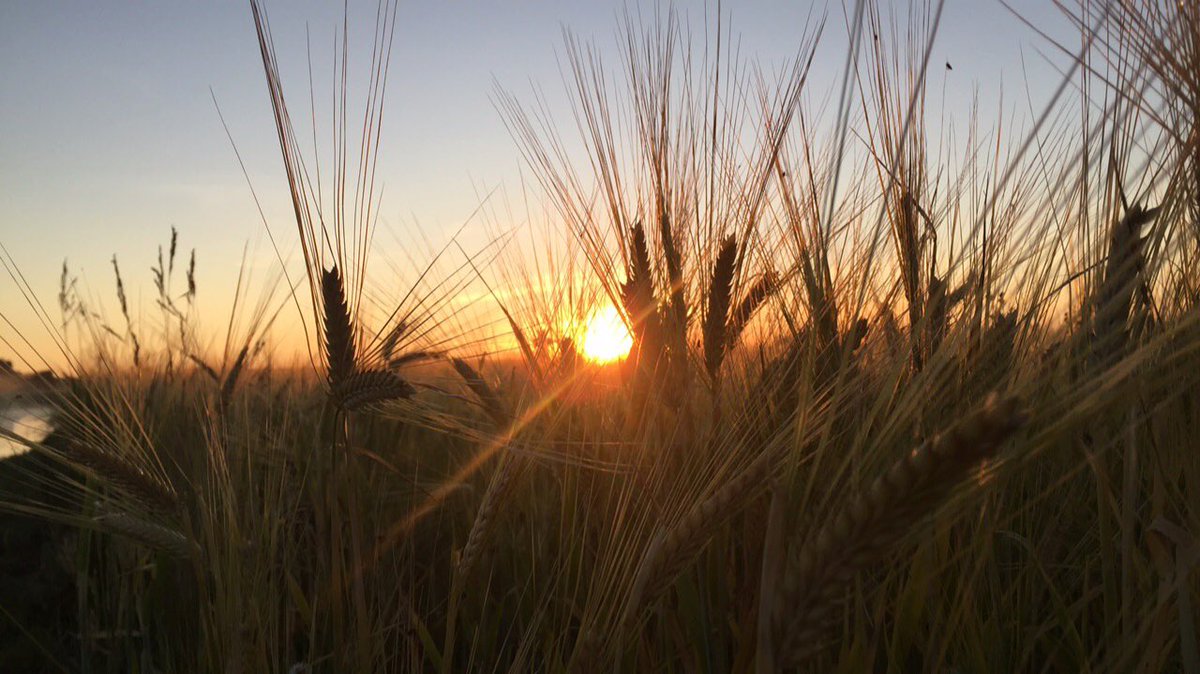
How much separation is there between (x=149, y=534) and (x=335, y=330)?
45cm

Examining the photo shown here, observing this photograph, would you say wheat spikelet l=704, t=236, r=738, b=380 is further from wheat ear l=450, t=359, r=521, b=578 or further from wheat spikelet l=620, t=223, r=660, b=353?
wheat ear l=450, t=359, r=521, b=578

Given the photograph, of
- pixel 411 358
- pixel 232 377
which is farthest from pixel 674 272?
pixel 232 377

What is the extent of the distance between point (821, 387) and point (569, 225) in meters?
0.65

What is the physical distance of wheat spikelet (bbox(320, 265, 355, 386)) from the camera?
4.28 ft

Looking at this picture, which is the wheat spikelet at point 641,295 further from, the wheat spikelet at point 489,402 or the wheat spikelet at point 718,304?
the wheat spikelet at point 489,402

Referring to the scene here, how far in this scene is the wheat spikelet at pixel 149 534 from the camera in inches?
50.9

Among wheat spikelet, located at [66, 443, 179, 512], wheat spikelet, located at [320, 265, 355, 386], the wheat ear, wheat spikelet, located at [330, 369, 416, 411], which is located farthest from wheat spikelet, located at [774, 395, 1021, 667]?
wheat spikelet, located at [66, 443, 179, 512]

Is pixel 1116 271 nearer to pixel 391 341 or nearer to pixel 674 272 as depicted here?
pixel 674 272

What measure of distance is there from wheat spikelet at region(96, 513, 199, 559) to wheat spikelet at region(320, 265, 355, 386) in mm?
360

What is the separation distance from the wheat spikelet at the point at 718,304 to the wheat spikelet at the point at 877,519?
0.75 m

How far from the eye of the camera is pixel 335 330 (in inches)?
51.8

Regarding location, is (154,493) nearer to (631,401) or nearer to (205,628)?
(205,628)

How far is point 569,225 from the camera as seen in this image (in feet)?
5.39

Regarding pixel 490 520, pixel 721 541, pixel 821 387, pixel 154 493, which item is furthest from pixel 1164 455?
pixel 154 493
